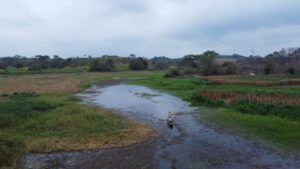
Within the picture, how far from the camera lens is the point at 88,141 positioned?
17.1 m

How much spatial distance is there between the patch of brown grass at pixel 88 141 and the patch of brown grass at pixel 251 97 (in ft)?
39.6

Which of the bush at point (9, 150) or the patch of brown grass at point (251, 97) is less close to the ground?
the patch of brown grass at point (251, 97)

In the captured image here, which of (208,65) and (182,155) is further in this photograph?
(208,65)

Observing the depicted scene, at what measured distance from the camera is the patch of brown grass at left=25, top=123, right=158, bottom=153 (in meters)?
16.0

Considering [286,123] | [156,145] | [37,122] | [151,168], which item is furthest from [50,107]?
[286,123]

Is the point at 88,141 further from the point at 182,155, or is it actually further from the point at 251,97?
the point at 251,97

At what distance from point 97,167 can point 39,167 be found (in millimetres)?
2407

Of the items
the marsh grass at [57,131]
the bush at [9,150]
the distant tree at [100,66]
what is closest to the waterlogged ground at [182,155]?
the bush at [9,150]

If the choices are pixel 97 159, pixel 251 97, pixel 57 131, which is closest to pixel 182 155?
pixel 97 159

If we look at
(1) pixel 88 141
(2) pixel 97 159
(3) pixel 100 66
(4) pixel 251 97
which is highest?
(3) pixel 100 66

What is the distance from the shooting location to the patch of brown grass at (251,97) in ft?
A: 84.9

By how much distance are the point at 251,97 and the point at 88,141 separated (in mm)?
16830

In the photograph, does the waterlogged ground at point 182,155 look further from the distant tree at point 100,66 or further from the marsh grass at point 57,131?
the distant tree at point 100,66

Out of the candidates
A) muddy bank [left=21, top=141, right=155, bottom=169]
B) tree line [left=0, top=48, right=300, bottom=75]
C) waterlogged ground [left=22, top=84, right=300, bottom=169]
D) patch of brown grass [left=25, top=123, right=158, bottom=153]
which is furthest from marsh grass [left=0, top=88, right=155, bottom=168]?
tree line [left=0, top=48, right=300, bottom=75]
